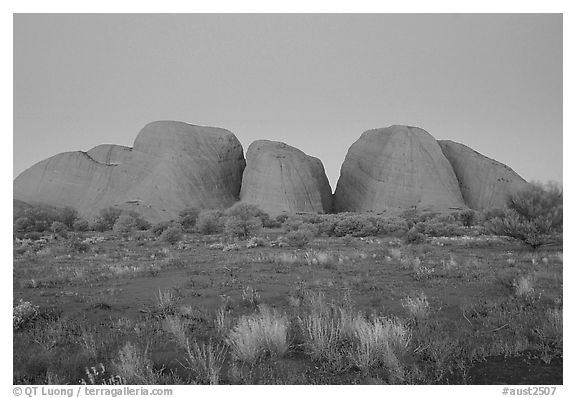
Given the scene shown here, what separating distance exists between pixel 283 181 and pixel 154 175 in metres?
14.9

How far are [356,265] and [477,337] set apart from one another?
630cm

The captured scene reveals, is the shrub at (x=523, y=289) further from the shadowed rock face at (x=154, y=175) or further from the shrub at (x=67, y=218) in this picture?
the shadowed rock face at (x=154, y=175)

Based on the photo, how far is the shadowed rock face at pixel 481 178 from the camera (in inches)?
1911

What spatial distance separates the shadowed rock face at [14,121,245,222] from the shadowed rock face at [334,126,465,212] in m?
14.5

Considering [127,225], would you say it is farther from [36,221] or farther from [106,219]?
[106,219]

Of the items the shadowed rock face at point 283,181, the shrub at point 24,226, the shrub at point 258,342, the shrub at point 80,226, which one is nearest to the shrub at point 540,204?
the shrub at point 258,342

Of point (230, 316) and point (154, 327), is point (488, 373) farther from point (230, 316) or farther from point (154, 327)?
point (154, 327)

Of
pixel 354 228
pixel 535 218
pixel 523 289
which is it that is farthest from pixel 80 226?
pixel 523 289

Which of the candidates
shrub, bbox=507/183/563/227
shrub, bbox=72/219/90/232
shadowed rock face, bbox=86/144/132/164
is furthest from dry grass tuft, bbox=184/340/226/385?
shadowed rock face, bbox=86/144/132/164

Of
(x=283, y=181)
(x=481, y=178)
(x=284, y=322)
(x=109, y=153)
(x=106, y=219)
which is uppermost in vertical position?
(x=109, y=153)

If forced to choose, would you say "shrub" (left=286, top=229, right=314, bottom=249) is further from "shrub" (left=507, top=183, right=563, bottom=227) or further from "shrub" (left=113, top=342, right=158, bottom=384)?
"shrub" (left=113, top=342, right=158, bottom=384)

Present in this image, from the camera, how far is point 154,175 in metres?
47.4

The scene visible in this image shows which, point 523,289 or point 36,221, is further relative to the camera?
point 36,221

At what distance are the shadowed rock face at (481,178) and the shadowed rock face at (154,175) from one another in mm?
27926
